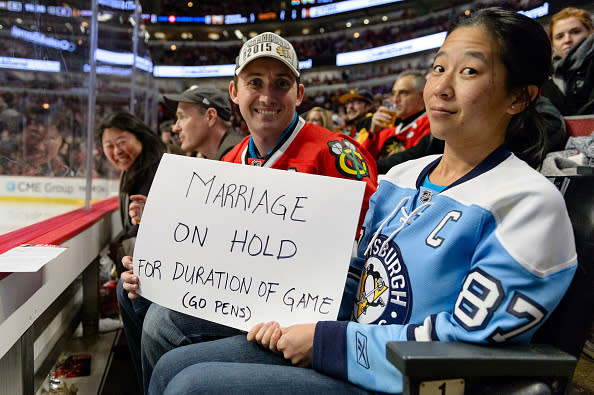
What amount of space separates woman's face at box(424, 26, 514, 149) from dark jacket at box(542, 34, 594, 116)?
166cm

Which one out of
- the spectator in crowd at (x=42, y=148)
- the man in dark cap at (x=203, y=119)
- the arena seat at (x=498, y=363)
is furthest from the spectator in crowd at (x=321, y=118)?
the arena seat at (x=498, y=363)

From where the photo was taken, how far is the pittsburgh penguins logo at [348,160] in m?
1.42

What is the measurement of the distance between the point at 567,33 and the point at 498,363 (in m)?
2.31

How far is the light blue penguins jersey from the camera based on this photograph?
72 centimetres

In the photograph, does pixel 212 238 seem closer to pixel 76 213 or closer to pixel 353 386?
pixel 353 386

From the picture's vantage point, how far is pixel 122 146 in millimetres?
2578

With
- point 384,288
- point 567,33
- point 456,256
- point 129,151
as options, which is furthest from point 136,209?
point 567,33

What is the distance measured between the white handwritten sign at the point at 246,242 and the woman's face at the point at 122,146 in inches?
61.8

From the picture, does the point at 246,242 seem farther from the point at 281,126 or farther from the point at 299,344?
the point at 281,126

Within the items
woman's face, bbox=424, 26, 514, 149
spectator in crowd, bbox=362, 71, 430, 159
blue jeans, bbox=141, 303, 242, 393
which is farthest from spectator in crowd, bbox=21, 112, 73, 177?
spectator in crowd, bbox=362, 71, 430, 159

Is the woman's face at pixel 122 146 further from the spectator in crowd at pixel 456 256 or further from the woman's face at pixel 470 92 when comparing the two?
the woman's face at pixel 470 92

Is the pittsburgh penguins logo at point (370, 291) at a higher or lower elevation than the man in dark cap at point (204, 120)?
lower

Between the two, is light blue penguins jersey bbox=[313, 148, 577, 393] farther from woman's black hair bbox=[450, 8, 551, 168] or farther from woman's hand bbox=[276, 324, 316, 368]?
woman's black hair bbox=[450, 8, 551, 168]

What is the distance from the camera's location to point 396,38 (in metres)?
18.0
